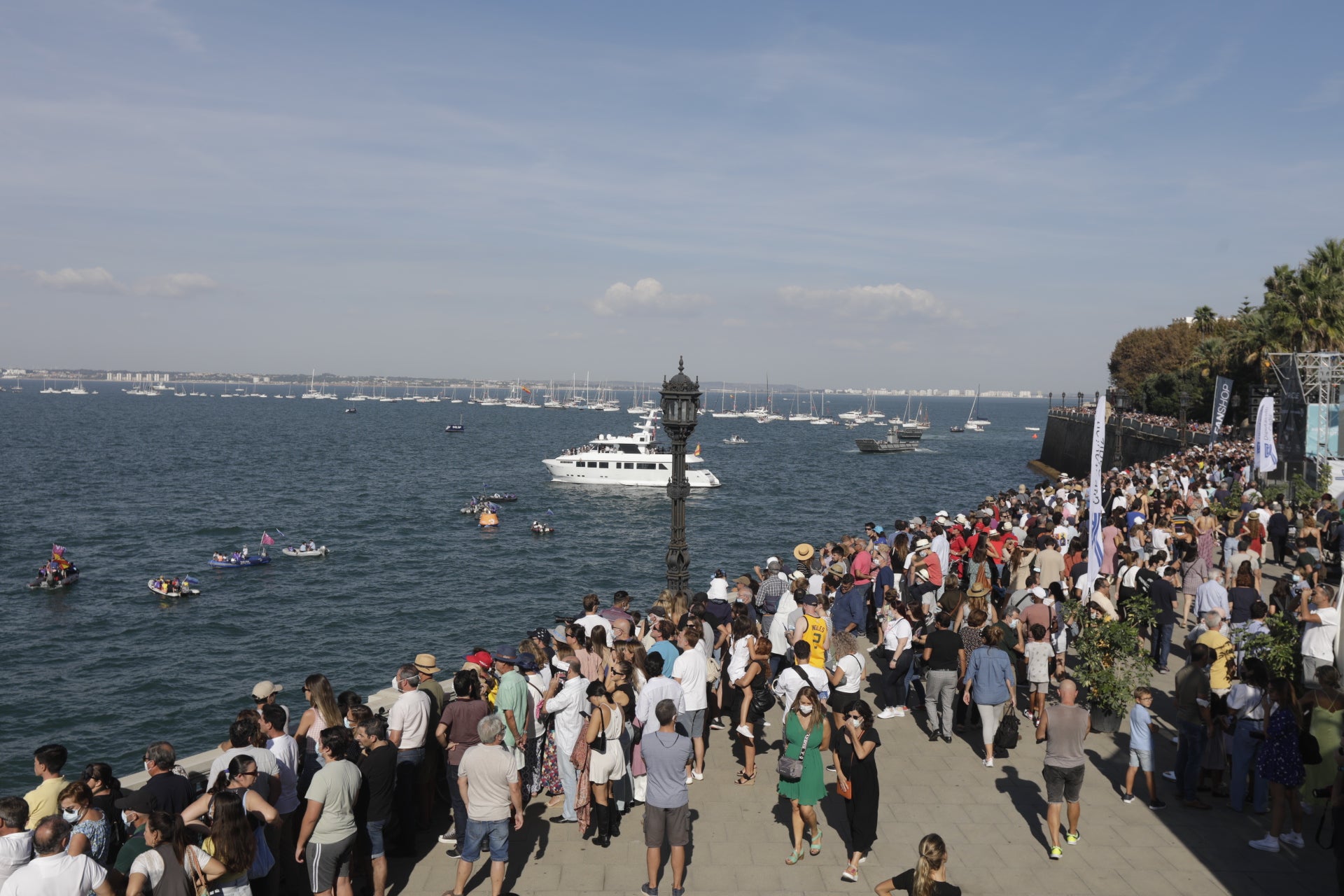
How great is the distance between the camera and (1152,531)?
1692cm

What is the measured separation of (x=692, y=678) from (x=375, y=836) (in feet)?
10.2

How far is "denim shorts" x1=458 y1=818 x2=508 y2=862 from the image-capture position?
678cm

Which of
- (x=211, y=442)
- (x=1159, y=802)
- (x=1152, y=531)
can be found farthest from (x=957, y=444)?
(x=1159, y=802)

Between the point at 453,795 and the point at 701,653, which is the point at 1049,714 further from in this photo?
the point at 453,795

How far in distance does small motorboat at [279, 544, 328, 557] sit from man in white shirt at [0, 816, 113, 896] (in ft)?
119

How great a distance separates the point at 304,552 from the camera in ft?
129

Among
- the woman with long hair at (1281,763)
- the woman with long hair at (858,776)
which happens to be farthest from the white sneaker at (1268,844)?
the woman with long hair at (858,776)

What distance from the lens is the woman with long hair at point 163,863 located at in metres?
5.27

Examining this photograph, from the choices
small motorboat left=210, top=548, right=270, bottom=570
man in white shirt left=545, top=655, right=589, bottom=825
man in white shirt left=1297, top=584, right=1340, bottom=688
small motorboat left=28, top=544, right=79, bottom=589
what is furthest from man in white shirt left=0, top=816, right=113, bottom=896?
small motorboat left=210, top=548, right=270, bottom=570

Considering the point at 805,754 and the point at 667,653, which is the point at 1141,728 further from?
the point at 667,653

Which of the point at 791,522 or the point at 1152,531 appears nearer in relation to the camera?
the point at 1152,531

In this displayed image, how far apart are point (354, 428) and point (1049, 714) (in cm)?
15057

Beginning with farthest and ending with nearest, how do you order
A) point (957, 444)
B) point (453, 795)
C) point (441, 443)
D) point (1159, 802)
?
point (957, 444) → point (441, 443) → point (1159, 802) → point (453, 795)

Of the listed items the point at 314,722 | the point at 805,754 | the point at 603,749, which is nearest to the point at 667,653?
the point at 603,749
